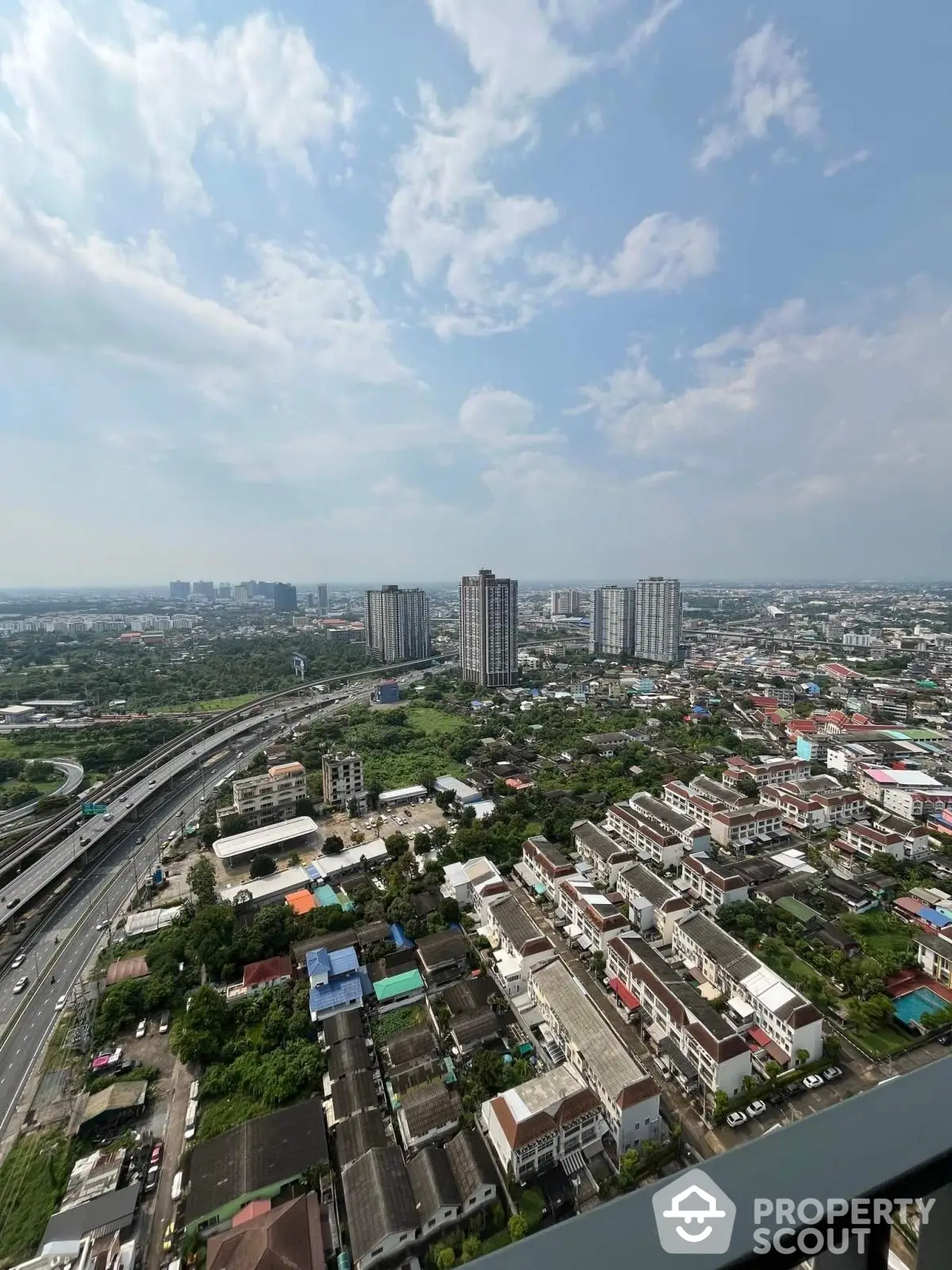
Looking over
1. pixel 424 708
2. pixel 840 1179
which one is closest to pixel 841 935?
pixel 840 1179

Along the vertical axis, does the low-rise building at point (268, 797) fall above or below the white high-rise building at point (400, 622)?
below

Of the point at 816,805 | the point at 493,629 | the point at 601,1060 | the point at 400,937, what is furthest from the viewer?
the point at 493,629

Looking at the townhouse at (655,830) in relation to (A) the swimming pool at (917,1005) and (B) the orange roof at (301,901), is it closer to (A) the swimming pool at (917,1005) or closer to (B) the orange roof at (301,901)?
(A) the swimming pool at (917,1005)

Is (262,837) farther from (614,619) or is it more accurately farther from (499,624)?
(614,619)

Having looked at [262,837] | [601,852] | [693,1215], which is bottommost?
[262,837]

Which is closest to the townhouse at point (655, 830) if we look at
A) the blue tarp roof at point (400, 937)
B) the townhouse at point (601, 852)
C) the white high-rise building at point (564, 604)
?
the townhouse at point (601, 852)

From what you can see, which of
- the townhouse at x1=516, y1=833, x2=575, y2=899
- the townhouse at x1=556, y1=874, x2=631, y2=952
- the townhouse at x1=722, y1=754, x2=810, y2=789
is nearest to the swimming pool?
the townhouse at x1=556, y1=874, x2=631, y2=952

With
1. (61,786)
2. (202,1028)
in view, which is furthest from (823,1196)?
(61,786)
